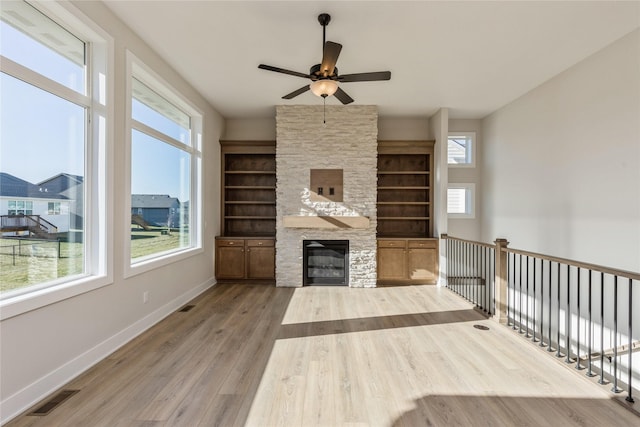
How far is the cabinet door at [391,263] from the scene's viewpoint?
561cm

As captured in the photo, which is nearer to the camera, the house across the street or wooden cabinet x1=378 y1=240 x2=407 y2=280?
the house across the street

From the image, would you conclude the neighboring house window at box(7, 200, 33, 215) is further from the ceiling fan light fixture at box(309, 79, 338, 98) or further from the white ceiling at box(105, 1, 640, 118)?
the ceiling fan light fixture at box(309, 79, 338, 98)

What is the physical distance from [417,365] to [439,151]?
4231 millimetres

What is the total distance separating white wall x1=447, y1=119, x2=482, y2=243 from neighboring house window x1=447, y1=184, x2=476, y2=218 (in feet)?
0.28

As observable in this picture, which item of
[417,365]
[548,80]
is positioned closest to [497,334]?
[417,365]

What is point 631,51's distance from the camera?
10.5 ft

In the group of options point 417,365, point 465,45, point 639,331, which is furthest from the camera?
point 465,45

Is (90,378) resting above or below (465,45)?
below

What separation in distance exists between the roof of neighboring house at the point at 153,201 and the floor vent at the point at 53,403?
1836 mm

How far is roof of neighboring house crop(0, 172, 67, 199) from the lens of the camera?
6.76ft

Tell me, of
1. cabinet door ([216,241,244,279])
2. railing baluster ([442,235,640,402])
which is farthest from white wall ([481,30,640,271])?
cabinet door ([216,241,244,279])

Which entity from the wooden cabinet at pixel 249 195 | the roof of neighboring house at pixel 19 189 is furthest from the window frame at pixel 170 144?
the wooden cabinet at pixel 249 195

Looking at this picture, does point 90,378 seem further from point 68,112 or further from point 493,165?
point 493,165

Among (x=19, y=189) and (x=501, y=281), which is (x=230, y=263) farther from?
(x=501, y=281)
